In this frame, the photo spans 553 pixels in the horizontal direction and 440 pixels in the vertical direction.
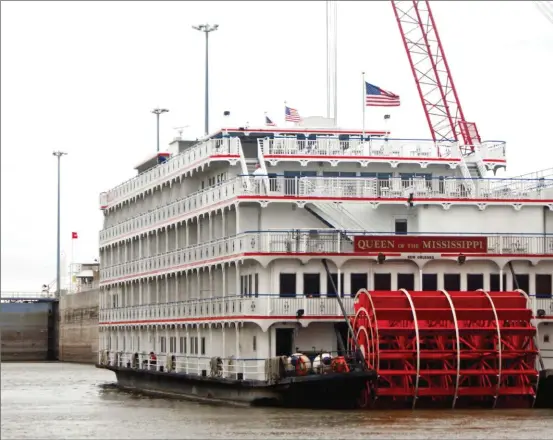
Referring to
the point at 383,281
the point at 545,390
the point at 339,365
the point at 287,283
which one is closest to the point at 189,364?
the point at 287,283

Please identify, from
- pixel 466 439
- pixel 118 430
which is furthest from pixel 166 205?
pixel 466 439

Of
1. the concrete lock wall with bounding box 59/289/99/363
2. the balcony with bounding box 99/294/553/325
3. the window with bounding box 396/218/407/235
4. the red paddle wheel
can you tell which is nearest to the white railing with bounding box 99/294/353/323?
the balcony with bounding box 99/294/553/325

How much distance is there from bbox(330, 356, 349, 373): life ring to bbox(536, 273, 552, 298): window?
7.10 metres

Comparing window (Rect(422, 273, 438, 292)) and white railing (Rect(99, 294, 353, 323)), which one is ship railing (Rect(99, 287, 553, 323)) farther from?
window (Rect(422, 273, 438, 292))

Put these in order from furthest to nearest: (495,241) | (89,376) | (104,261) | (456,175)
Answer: (89,376) < (104,261) < (456,175) < (495,241)

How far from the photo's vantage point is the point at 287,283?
4028 cm

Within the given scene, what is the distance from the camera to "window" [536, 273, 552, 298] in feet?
137

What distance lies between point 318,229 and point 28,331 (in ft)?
206

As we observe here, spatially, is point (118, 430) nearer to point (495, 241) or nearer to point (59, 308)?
point (495, 241)

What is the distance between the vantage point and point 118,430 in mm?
34969

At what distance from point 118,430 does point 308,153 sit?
1199cm

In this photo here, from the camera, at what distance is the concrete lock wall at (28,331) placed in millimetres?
97812

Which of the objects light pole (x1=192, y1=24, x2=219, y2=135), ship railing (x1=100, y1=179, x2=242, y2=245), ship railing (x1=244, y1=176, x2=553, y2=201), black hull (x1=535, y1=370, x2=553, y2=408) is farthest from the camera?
light pole (x1=192, y1=24, x2=219, y2=135)

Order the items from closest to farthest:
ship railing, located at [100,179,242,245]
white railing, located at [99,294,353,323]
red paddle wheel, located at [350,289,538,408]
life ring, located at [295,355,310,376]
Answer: red paddle wheel, located at [350,289,538,408] → life ring, located at [295,355,310,376] → white railing, located at [99,294,353,323] → ship railing, located at [100,179,242,245]
